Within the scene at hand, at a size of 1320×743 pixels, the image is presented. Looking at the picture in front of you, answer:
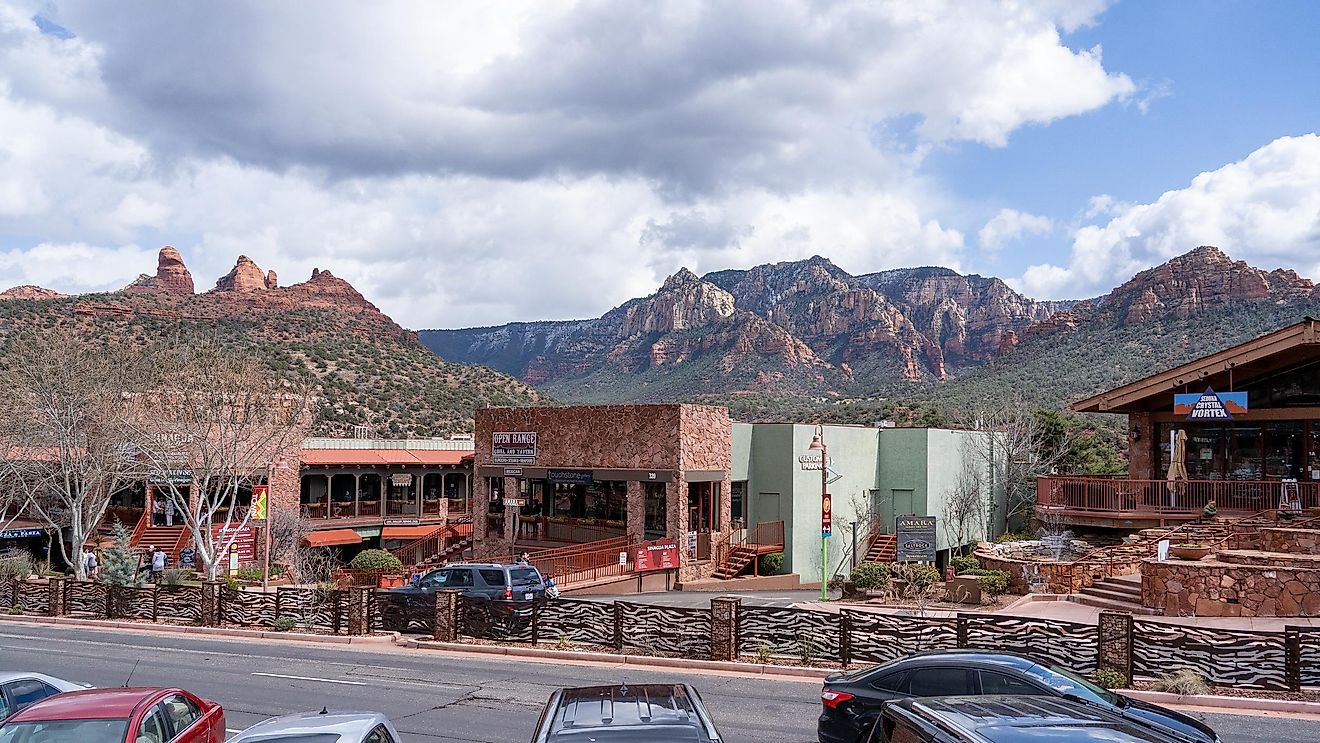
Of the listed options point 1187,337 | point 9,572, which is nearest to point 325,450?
point 9,572

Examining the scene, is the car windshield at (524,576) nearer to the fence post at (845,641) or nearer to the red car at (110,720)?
the fence post at (845,641)

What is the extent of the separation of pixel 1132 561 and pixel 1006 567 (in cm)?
306

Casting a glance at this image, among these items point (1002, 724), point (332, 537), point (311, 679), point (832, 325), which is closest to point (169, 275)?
point (832, 325)

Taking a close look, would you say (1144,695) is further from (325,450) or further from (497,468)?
(325,450)

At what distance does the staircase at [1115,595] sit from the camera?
2250cm

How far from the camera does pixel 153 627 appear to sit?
2553 cm

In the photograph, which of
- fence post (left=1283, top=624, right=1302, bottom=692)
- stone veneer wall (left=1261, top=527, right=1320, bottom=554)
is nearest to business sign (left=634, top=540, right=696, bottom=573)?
stone veneer wall (left=1261, top=527, right=1320, bottom=554)

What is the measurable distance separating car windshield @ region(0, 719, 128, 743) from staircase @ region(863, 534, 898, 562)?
32.4 meters

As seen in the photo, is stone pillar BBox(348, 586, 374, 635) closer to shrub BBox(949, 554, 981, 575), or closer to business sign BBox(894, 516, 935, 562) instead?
business sign BBox(894, 516, 935, 562)

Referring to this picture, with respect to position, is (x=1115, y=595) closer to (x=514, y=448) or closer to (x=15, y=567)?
(x=514, y=448)

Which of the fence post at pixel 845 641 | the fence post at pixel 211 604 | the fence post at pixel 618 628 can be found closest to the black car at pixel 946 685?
the fence post at pixel 845 641

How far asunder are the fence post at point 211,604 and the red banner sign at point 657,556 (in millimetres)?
12822

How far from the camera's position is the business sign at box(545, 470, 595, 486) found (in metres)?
37.2

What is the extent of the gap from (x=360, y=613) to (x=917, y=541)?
15747 mm
